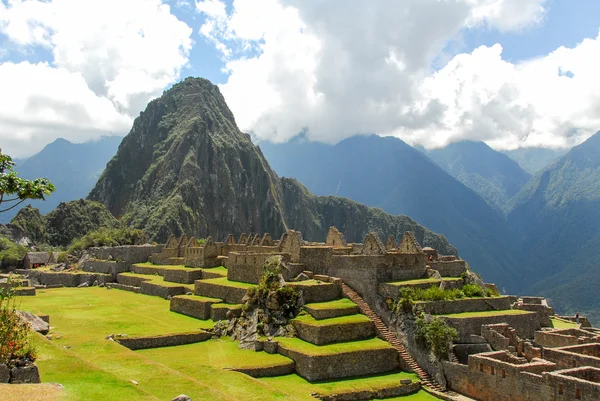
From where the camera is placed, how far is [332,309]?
73.8 feet

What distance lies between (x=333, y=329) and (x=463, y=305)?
257 inches

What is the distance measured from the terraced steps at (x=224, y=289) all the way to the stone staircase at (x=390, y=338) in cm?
526

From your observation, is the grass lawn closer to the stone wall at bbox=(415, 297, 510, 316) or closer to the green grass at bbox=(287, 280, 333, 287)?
the stone wall at bbox=(415, 297, 510, 316)

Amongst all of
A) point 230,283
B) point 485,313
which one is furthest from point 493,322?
point 230,283

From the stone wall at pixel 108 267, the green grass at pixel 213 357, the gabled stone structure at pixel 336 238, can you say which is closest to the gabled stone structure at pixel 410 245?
the gabled stone structure at pixel 336 238

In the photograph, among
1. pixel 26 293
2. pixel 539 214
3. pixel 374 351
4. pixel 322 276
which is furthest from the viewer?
pixel 539 214

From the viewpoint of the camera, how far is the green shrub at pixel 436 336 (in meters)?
21.0

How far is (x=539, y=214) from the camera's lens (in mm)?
147125

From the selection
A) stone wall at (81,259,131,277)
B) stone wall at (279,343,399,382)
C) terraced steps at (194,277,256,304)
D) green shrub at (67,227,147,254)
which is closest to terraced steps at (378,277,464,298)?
stone wall at (279,343,399,382)

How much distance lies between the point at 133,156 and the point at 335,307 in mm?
182087

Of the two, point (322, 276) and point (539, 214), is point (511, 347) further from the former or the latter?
point (539, 214)

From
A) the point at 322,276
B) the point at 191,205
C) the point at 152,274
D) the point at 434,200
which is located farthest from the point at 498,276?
the point at 322,276

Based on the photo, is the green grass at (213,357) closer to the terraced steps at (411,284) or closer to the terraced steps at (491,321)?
the terraced steps at (411,284)

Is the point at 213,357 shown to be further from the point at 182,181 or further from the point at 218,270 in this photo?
the point at 182,181
